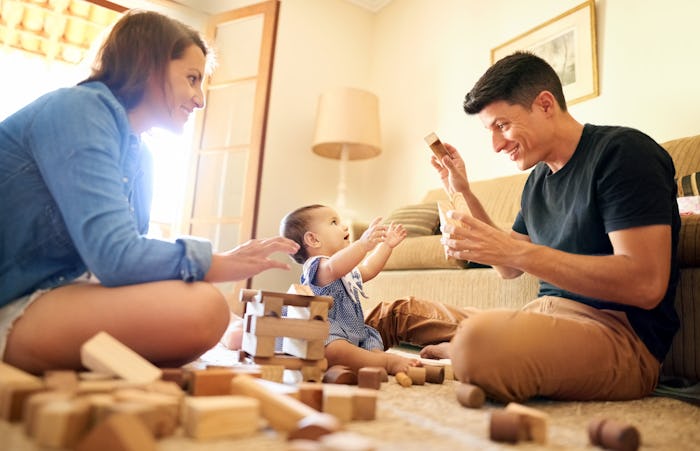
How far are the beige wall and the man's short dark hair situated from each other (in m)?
1.23

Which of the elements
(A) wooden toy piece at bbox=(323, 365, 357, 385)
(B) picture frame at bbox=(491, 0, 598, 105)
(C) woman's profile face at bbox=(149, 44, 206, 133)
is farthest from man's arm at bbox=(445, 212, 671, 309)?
(B) picture frame at bbox=(491, 0, 598, 105)

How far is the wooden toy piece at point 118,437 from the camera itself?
48 centimetres

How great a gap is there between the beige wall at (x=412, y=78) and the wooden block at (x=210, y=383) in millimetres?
2147

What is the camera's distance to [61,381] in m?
0.71

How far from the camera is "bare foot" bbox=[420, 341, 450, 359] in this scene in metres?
1.43

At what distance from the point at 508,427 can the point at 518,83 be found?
0.85 meters

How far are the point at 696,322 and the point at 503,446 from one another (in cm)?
78

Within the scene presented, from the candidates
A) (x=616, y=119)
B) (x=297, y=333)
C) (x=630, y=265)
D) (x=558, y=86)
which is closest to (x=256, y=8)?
(x=616, y=119)

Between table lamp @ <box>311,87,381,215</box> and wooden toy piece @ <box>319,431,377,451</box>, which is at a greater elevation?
table lamp @ <box>311,87,381,215</box>

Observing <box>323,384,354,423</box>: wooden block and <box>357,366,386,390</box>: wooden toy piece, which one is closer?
<box>323,384,354,423</box>: wooden block

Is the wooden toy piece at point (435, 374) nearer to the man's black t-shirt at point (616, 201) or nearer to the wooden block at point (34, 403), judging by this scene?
the man's black t-shirt at point (616, 201)

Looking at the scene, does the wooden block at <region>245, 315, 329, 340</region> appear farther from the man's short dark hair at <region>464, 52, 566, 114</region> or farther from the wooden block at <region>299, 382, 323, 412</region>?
the man's short dark hair at <region>464, 52, 566, 114</region>

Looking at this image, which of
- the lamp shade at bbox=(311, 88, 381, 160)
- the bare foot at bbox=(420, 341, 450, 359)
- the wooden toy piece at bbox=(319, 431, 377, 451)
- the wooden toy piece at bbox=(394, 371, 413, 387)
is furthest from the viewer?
the lamp shade at bbox=(311, 88, 381, 160)

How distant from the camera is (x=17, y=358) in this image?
85 cm
